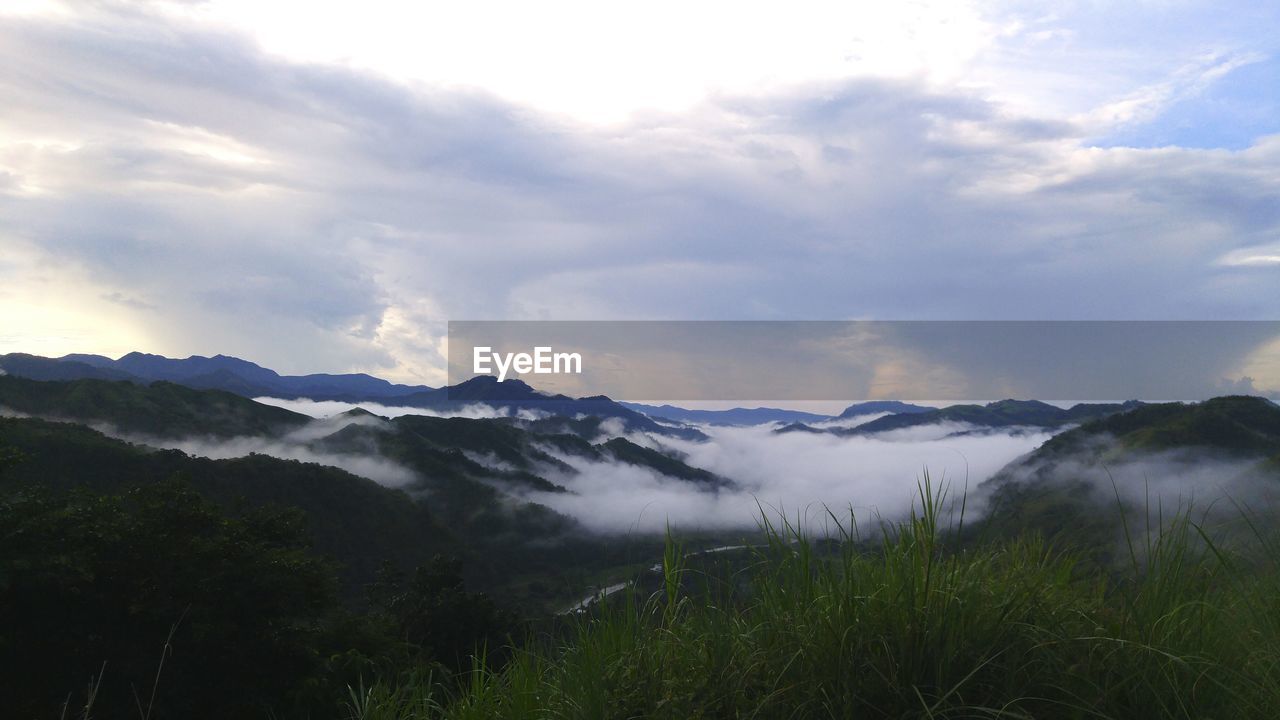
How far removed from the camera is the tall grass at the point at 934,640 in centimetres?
329

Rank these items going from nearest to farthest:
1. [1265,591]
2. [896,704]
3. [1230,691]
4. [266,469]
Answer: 1. [1230,691]
2. [896,704]
3. [1265,591]
4. [266,469]

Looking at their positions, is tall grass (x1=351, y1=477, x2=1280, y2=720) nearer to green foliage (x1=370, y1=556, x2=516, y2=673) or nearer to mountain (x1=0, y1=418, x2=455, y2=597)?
green foliage (x1=370, y1=556, x2=516, y2=673)

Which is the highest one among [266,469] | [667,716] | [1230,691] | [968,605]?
[968,605]

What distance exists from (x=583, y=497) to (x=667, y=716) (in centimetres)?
19536

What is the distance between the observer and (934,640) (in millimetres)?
3400

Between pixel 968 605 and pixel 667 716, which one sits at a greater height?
pixel 968 605

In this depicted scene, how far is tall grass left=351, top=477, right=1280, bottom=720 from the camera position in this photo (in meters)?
3.29

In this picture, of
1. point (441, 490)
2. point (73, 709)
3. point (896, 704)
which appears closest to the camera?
point (896, 704)

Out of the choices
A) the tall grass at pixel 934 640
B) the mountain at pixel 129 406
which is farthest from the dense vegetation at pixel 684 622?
the mountain at pixel 129 406

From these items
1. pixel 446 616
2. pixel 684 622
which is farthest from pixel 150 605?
pixel 446 616

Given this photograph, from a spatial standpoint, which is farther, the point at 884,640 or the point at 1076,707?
the point at 884,640

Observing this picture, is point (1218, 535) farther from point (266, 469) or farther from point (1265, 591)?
point (266, 469)

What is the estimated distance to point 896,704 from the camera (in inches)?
132

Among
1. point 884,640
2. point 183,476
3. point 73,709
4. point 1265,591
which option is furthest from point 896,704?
point 183,476
